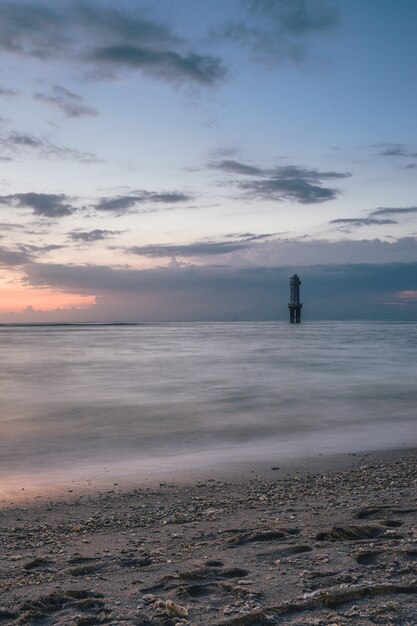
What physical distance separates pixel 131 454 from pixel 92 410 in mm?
6893

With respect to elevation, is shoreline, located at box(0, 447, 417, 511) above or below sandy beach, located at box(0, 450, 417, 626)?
below

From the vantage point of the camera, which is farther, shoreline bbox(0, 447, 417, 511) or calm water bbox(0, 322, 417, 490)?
calm water bbox(0, 322, 417, 490)

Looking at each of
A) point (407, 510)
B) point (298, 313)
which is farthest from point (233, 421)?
point (298, 313)

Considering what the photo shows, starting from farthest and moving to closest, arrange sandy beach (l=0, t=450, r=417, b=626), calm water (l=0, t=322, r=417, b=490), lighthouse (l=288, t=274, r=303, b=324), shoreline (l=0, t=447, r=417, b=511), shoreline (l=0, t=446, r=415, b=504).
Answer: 1. lighthouse (l=288, t=274, r=303, b=324)
2. calm water (l=0, t=322, r=417, b=490)
3. shoreline (l=0, t=446, r=415, b=504)
4. shoreline (l=0, t=447, r=417, b=511)
5. sandy beach (l=0, t=450, r=417, b=626)

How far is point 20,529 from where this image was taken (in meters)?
6.52

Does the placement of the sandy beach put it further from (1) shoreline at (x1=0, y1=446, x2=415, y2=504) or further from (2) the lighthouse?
(2) the lighthouse

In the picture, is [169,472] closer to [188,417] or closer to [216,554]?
[216,554]

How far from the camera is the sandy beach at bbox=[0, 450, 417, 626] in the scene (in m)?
4.16

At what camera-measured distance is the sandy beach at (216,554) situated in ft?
13.6

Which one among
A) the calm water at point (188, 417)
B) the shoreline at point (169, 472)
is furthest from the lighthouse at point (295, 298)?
the shoreline at point (169, 472)

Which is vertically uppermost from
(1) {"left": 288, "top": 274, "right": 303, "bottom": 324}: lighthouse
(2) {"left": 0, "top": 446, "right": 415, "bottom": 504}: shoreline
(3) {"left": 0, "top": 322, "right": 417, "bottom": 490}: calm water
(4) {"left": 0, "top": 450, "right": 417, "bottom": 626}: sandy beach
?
(1) {"left": 288, "top": 274, "right": 303, "bottom": 324}: lighthouse

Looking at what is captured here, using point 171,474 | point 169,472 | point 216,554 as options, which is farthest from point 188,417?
point 216,554

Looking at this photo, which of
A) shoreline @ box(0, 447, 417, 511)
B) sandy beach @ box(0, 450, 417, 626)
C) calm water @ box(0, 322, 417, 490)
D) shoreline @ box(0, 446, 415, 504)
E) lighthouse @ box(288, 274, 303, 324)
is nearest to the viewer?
sandy beach @ box(0, 450, 417, 626)

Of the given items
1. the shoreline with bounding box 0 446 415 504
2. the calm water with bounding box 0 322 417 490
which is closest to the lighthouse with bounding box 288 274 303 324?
the calm water with bounding box 0 322 417 490
